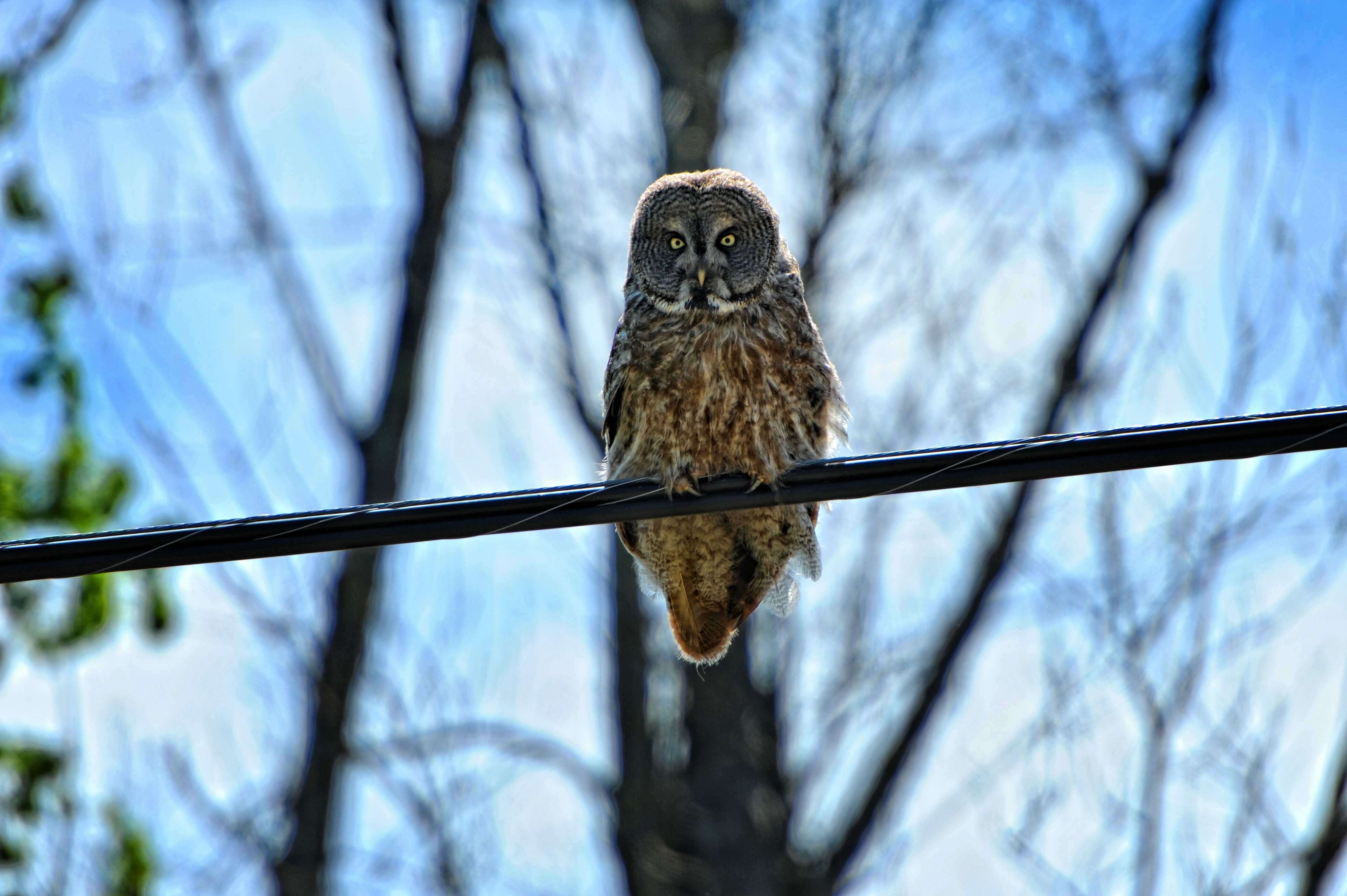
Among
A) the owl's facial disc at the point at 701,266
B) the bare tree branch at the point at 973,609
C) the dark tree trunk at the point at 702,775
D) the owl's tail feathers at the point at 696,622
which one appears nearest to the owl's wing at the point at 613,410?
the owl's facial disc at the point at 701,266

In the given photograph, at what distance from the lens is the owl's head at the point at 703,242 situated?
5660 millimetres

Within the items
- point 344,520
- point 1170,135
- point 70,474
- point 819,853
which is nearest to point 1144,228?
point 1170,135

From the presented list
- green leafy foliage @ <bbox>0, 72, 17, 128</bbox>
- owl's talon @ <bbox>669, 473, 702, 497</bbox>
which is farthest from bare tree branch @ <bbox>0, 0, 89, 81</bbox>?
owl's talon @ <bbox>669, 473, 702, 497</bbox>

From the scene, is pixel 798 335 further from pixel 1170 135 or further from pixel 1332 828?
pixel 1170 135

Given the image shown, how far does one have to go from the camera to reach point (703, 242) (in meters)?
6.07

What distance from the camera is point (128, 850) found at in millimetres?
7527

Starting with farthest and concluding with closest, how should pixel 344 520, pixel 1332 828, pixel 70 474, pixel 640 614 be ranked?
1. pixel 640 614
2. pixel 1332 828
3. pixel 70 474
4. pixel 344 520

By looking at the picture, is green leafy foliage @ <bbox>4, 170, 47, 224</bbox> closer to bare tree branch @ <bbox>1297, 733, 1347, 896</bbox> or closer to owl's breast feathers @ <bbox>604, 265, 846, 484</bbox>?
owl's breast feathers @ <bbox>604, 265, 846, 484</bbox>

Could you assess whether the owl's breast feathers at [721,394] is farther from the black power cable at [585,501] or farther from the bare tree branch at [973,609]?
the bare tree branch at [973,609]

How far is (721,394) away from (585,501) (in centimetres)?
155

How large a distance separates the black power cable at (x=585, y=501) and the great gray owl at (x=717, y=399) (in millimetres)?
1282

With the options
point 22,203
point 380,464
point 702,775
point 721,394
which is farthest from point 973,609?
point 22,203

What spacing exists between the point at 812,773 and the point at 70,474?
6.60 meters

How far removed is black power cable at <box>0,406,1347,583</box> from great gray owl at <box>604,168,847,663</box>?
1.28m
